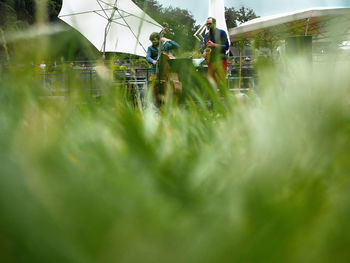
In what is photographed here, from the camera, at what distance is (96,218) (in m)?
0.12

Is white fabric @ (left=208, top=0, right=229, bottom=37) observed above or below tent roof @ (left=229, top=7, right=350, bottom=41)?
above

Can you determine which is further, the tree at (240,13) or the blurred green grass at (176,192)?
the tree at (240,13)

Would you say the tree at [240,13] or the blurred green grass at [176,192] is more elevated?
the tree at [240,13]

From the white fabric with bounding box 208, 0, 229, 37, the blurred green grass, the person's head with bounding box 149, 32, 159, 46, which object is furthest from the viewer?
the person's head with bounding box 149, 32, 159, 46

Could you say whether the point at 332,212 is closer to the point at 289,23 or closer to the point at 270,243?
the point at 270,243

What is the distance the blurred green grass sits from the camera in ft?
0.39

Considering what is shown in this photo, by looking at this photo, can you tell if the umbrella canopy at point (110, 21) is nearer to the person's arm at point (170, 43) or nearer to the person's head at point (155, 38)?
the person's arm at point (170, 43)

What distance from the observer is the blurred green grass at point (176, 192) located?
12 centimetres

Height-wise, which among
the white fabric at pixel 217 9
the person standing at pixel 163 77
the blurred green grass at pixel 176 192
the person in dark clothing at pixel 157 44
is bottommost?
the blurred green grass at pixel 176 192

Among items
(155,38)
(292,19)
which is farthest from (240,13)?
(155,38)

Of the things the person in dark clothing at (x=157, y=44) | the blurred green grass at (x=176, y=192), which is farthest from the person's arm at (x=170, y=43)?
the blurred green grass at (x=176, y=192)

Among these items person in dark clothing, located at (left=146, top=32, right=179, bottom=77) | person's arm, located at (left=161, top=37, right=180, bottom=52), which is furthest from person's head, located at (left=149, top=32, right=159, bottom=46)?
person's arm, located at (left=161, top=37, right=180, bottom=52)

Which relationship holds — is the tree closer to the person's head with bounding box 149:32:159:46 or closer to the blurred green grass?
the blurred green grass

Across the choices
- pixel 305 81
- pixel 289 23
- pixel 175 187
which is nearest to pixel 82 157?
pixel 175 187
